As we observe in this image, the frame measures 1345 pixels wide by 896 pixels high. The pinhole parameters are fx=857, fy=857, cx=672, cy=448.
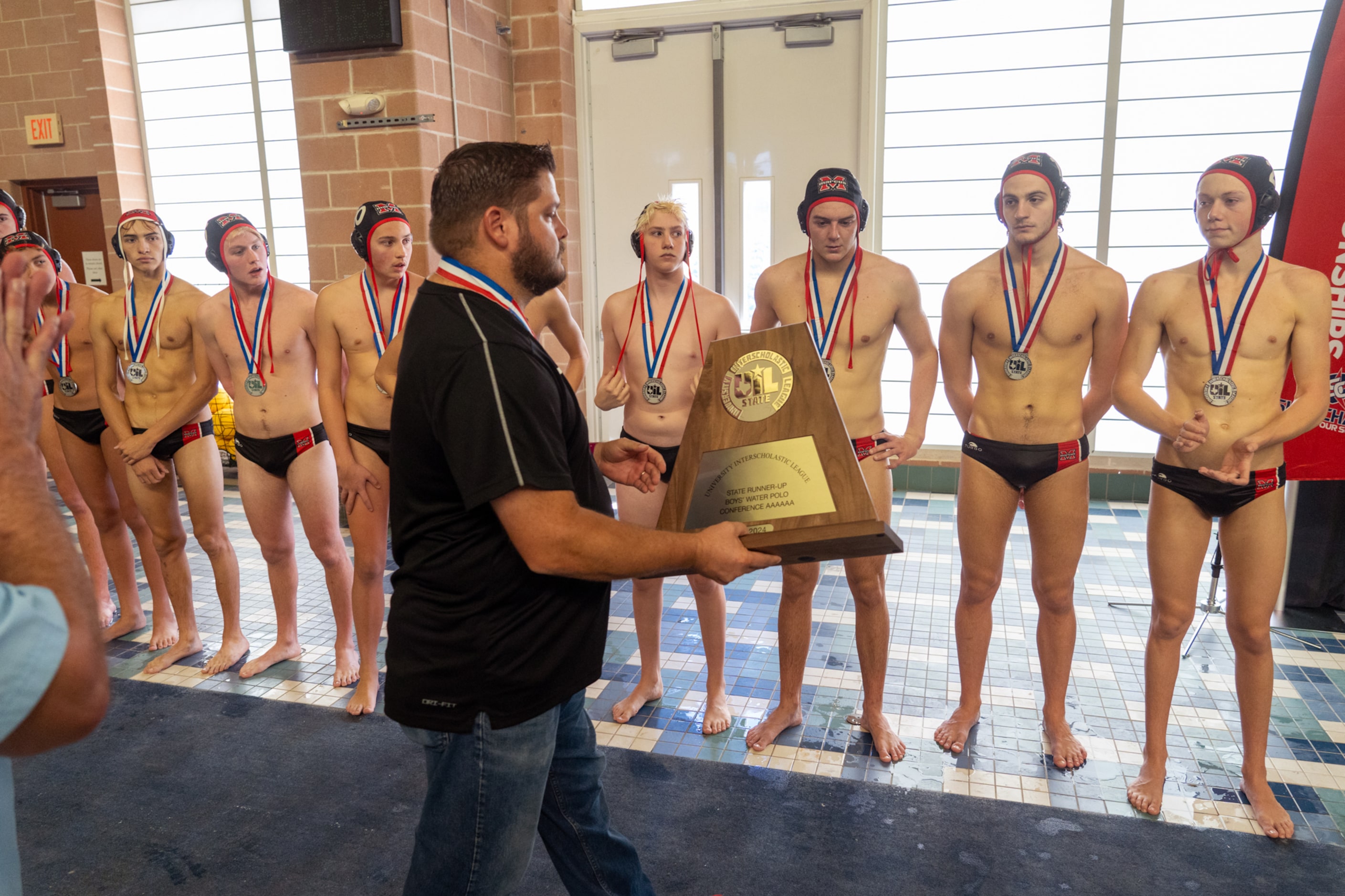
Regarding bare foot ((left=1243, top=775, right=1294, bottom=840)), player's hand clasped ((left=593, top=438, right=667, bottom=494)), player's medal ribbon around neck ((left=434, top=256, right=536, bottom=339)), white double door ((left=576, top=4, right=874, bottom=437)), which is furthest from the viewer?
white double door ((left=576, top=4, right=874, bottom=437))

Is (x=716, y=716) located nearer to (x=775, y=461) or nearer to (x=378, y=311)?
(x=775, y=461)

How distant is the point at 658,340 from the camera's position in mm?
3352

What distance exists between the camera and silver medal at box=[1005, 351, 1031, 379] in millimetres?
2979

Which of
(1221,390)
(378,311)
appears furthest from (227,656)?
(1221,390)

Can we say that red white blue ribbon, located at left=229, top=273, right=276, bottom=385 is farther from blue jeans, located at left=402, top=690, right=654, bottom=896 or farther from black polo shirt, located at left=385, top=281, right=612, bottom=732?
blue jeans, located at left=402, top=690, right=654, bottom=896

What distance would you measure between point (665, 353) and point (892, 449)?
0.95m

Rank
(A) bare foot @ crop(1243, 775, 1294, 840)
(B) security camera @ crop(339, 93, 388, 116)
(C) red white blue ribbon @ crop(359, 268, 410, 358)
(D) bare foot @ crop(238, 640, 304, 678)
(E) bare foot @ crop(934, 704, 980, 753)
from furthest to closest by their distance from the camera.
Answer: (B) security camera @ crop(339, 93, 388, 116), (D) bare foot @ crop(238, 640, 304, 678), (C) red white blue ribbon @ crop(359, 268, 410, 358), (E) bare foot @ crop(934, 704, 980, 753), (A) bare foot @ crop(1243, 775, 1294, 840)

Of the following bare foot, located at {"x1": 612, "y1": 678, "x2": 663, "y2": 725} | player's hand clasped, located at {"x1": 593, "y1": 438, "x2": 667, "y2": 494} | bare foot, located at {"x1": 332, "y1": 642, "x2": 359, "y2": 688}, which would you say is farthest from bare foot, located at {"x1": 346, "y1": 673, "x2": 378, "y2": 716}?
player's hand clasped, located at {"x1": 593, "y1": 438, "x2": 667, "y2": 494}

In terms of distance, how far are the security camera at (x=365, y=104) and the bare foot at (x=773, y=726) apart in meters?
4.16

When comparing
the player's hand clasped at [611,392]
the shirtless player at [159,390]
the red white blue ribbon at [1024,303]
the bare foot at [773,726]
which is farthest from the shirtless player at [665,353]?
the shirtless player at [159,390]

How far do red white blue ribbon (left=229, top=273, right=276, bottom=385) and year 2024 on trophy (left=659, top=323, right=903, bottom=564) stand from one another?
8.09 feet

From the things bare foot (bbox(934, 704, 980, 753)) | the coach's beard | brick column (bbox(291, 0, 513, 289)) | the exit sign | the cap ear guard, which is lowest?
bare foot (bbox(934, 704, 980, 753))

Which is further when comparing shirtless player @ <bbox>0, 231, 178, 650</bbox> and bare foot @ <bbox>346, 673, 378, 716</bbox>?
shirtless player @ <bbox>0, 231, 178, 650</bbox>

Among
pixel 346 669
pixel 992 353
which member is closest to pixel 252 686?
pixel 346 669
